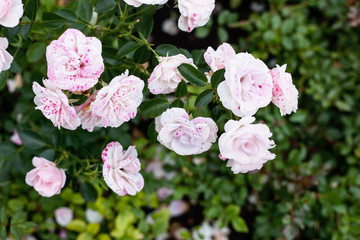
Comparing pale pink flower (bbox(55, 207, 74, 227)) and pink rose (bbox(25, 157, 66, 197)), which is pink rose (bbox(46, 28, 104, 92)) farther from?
pale pink flower (bbox(55, 207, 74, 227))

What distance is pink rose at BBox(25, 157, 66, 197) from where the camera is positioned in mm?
1020

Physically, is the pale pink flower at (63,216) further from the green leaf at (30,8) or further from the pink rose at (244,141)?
the pink rose at (244,141)

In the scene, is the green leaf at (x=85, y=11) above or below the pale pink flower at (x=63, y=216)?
above

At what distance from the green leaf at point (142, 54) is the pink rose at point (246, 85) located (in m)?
0.27

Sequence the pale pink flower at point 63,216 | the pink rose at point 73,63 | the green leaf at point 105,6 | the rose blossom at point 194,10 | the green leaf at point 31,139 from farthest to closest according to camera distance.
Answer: the pale pink flower at point 63,216
the green leaf at point 31,139
the green leaf at point 105,6
the rose blossom at point 194,10
the pink rose at point 73,63

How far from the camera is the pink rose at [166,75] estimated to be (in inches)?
33.9

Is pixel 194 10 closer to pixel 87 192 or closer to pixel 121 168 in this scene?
pixel 121 168

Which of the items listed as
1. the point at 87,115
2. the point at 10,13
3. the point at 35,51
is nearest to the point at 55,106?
the point at 87,115

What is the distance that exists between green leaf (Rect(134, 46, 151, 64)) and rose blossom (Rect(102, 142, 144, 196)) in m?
0.24

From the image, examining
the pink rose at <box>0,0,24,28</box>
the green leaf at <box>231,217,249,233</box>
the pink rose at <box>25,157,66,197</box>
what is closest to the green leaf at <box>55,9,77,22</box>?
the pink rose at <box>0,0,24,28</box>

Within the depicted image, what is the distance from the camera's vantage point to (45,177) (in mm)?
1012

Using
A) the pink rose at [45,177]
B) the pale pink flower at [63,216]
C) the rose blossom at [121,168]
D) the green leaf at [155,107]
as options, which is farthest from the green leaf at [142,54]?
the pale pink flower at [63,216]

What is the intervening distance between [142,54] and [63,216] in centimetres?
94

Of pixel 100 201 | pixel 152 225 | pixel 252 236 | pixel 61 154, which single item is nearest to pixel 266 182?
pixel 252 236
